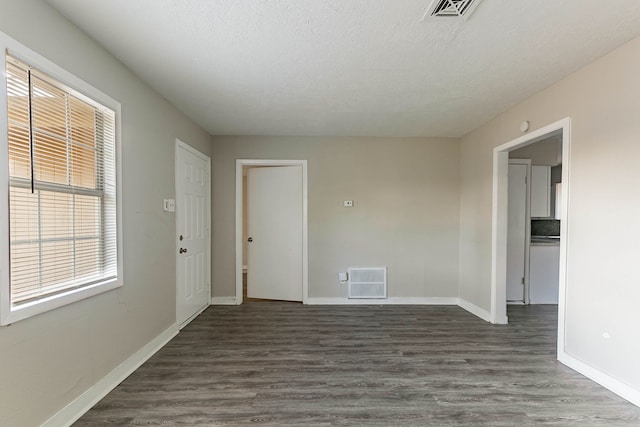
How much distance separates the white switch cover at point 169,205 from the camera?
269cm

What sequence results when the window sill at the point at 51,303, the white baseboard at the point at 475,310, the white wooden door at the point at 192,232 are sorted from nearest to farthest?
the window sill at the point at 51,303 → the white wooden door at the point at 192,232 → the white baseboard at the point at 475,310

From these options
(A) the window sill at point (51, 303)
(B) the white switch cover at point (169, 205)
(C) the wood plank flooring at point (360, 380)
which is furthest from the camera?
(B) the white switch cover at point (169, 205)

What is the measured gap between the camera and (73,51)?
5.48ft

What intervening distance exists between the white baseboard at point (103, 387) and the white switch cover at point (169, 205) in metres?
1.20

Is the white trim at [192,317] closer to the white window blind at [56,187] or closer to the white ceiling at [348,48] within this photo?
the white window blind at [56,187]

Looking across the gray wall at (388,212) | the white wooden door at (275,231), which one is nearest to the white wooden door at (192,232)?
the white wooden door at (275,231)

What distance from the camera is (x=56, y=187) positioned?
158 centimetres

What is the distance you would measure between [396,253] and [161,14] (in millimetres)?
3596

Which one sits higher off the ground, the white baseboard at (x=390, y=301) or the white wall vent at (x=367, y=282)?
the white wall vent at (x=367, y=282)

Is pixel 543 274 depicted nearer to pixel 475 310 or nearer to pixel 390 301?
pixel 475 310

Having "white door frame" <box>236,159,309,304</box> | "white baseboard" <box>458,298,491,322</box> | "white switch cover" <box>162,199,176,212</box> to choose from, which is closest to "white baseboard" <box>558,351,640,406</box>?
"white baseboard" <box>458,298,491,322</box>

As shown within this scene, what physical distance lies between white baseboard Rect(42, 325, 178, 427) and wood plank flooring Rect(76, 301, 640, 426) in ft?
0.17

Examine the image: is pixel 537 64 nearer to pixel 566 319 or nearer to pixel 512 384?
pixel 566 319

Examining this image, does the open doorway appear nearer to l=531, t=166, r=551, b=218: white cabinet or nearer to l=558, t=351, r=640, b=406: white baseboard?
l=531, t=166, r=551, b=218: white cabinet
